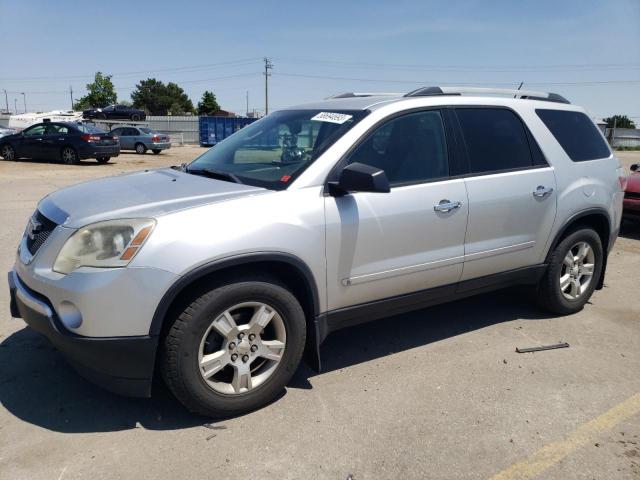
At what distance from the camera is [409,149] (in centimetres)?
371

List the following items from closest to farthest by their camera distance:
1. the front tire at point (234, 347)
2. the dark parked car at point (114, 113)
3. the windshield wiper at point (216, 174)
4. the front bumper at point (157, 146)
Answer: the front tire at point (234, 347)
the windshield wiper at point (216, 174)
the front bumper at point (157, 146)
the dark parked car at point (114, 113)

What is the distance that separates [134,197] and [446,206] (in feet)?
6.52

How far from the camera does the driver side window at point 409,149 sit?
355cm

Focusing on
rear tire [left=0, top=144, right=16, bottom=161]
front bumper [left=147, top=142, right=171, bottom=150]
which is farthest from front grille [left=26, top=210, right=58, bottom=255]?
front bumper [left=147, top=142, right=171, bottom=150]

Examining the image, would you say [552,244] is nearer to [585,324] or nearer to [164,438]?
[585,324]

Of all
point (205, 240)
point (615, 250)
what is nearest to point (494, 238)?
point (205, 240)

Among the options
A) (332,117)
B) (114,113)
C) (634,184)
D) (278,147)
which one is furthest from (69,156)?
(114,113)

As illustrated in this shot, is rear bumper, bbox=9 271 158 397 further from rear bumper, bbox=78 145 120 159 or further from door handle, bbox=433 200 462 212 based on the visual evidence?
rear bumper, bbox=78 145 120 159

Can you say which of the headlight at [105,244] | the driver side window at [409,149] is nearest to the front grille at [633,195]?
the driver side window at [409,149]

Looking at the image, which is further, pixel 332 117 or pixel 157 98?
pixel 157 98

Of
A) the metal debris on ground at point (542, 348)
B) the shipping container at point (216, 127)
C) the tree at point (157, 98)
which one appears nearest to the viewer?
the metal debris on ground at point (542, 348)

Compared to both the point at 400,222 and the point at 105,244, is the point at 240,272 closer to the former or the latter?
the point at 105,244

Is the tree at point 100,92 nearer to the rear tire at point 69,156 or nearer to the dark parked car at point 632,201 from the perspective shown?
the rear tire at point 69,156

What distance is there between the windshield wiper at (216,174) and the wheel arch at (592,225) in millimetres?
2661
